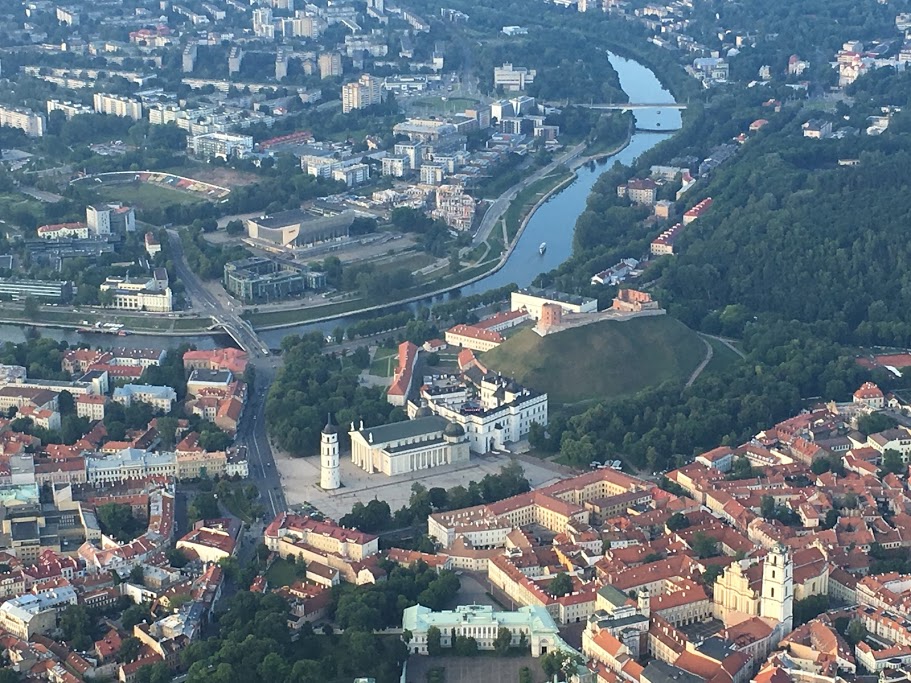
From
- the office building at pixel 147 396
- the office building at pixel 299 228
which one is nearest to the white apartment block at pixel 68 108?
the office building at pixel 299 228

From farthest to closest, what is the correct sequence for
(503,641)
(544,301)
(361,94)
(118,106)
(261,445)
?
(361,94), (118,106), (544,301), (261,445), (503,641)

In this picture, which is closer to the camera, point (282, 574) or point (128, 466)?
point (282, 574)

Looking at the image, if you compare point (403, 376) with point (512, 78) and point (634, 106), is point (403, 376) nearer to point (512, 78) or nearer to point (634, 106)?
point (634, 106)

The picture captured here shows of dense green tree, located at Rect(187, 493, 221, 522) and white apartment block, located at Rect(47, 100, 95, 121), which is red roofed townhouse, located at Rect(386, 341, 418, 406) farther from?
white apartment block, located at Rect(47, 100, 95, 121)

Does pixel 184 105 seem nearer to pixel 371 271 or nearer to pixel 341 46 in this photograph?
pixel 341 46

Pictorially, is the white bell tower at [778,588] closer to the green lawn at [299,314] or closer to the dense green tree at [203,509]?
the dense green tree at [203,509]

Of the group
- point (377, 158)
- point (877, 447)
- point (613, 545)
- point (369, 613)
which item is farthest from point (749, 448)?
point (377, 158)

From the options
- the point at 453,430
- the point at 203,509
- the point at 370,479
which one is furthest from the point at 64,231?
the point at 203,509
